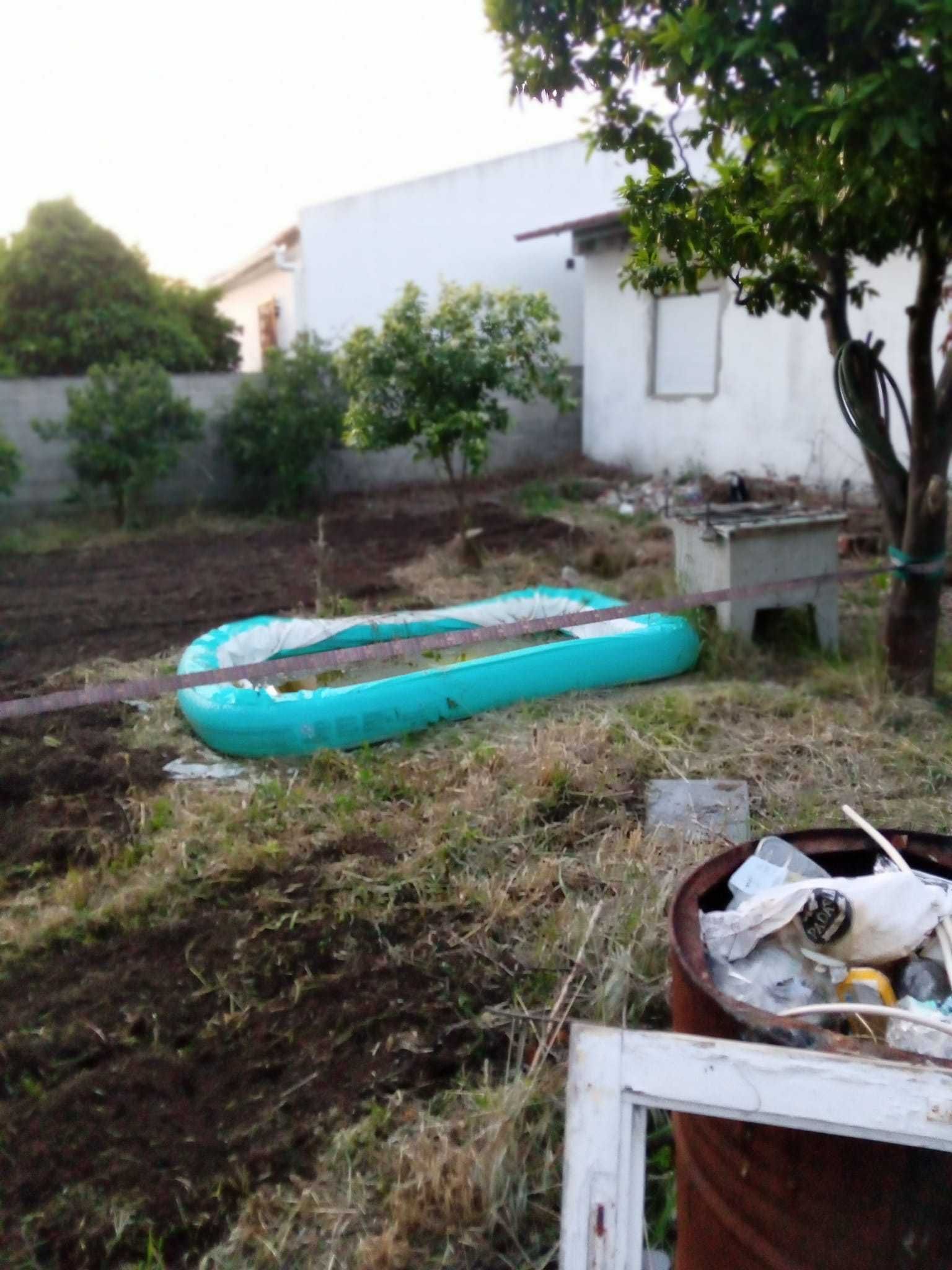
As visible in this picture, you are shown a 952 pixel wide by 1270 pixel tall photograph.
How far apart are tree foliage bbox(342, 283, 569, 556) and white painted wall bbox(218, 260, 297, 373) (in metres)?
7.32

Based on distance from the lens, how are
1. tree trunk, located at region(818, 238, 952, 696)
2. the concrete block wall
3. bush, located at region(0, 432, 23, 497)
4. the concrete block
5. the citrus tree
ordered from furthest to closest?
the concrete block wall
bush, located at region(0, 432, 23, 497)
tree trunk, located at region(818, 238, 952, 696)
the concrete block
the citrus tree

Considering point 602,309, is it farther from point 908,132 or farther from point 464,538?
point 908,132

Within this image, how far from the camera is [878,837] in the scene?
1943 millimetres

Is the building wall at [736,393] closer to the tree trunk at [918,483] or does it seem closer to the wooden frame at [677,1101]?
the tree trunk at [918,483]

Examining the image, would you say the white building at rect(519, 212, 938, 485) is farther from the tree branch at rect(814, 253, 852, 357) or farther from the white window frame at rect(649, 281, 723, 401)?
the tree branch at rect(814, 253, 852, 357)

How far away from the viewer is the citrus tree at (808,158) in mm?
2607

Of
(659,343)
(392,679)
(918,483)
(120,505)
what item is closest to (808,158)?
(918,483)

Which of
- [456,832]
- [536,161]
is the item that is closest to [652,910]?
[456,832]

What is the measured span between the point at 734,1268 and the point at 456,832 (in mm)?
1891

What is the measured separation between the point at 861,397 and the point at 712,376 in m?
6.73

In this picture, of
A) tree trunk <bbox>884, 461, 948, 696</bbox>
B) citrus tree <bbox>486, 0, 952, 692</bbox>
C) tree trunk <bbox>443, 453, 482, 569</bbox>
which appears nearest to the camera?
citrus tree <bbox>486, 0, 952, 692</bbox>

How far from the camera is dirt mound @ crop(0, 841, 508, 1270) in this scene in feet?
7.00

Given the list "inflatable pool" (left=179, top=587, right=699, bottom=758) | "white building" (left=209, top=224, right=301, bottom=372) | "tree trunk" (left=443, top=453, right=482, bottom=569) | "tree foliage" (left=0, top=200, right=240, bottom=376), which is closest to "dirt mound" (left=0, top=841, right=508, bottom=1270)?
"inflatable pool" (left=179, top=587, right=699, bottom=758)

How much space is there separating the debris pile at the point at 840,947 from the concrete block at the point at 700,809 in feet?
4.98
